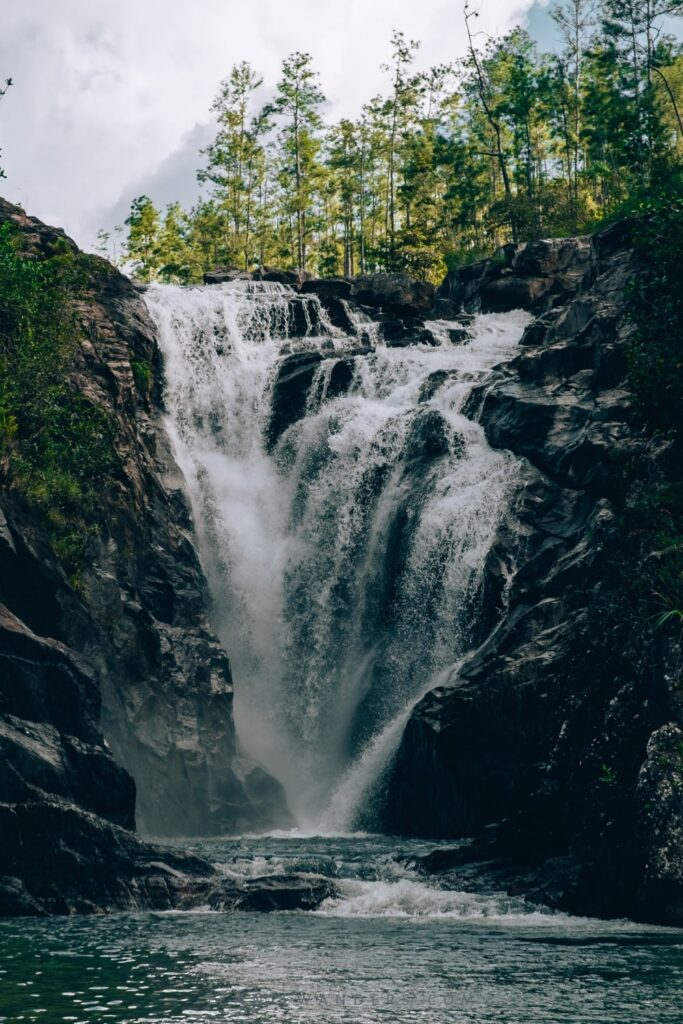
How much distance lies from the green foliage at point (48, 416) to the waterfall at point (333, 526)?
18.9 ft

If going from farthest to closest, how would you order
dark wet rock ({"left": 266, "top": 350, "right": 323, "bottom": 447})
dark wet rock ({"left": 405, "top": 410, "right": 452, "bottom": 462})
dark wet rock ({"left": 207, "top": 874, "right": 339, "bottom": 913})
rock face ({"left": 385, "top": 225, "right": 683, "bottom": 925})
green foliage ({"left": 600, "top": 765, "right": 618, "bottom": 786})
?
1. dark wet rock ({"left": 266, "top": 350, "right": 323, "bottom": 447})
2. dark wet rock ({"left": 405, "top": 410, "right": 452, "bottom": 462})
3. green foliage ({"left": 600, "top": 765, "right": 618, "bottom": 786})
4. dark wet rock ({"left": 207, "top": 874, "right": 339, "bottom": 913})
5. rock face ({"left": 385, "top": 225, "right": 683, "bottom": 925})

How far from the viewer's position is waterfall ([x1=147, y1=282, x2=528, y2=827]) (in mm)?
31234

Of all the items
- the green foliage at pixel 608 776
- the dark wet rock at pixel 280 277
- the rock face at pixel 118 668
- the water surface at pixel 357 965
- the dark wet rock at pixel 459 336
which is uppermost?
the dark wet rock at pixel 280 277

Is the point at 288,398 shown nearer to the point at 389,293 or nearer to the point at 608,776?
the point at 389,293

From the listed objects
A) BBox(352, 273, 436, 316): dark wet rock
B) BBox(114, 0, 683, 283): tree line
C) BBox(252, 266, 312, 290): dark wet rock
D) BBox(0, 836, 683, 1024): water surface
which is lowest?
BBox(0, 836, 683, 1024): water surface

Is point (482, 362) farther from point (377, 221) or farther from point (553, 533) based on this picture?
point (377, 221)

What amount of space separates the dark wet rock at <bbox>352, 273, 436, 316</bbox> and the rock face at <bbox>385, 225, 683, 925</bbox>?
14.1 m

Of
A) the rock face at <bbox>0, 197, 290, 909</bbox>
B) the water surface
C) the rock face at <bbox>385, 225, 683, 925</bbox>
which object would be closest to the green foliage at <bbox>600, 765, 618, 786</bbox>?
the rock face at <bbox>385, 225, 683, 925</bbox>

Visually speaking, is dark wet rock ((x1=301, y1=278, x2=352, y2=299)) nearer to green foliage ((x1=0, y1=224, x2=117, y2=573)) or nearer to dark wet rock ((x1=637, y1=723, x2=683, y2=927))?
green foliage ((x1=0, y1=224, x2=117, y2=573))

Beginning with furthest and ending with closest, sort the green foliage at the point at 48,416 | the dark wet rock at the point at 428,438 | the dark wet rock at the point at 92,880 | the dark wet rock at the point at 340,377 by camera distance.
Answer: the dark wet rock at the point at 340,377 < the dark wet rock at the point at 428,438 < the green foliage at the point at 48,416 < the dark wet rock at the point at 92,880

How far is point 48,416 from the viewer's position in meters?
30.6

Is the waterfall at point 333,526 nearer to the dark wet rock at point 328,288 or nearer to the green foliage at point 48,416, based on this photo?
the green foliage at point 48,416

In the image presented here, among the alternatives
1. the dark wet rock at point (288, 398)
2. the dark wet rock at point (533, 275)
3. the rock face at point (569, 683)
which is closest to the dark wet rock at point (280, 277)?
the dark wet rock at point (533, 275)

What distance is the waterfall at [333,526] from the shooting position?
31.2 m
